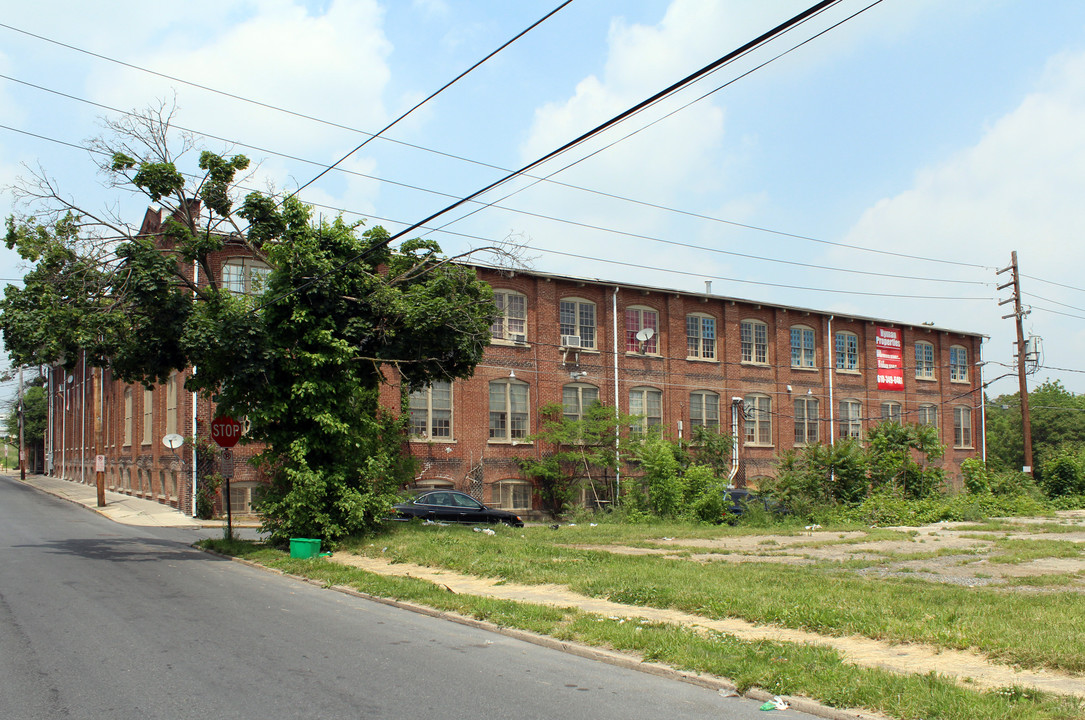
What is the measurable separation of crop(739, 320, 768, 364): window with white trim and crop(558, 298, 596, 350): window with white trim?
9.47 metres

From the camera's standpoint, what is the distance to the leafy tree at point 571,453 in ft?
117

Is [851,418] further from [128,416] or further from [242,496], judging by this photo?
[128,416]

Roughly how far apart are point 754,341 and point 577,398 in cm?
1173

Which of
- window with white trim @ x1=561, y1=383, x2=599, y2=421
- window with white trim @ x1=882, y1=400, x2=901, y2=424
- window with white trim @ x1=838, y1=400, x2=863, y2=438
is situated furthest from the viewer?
window with white trim @ x1=882, y1=400, x2=901, y2=424

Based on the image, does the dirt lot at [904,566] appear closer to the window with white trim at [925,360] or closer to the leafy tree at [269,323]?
the leafy tree at [269,323]

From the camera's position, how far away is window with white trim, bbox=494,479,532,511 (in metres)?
35.4

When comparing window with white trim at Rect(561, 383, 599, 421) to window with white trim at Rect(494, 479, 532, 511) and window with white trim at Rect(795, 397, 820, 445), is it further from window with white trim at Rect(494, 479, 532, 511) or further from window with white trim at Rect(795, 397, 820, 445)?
window with white trim at Rect(795, 397, 820, 445)

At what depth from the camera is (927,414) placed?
5031cm

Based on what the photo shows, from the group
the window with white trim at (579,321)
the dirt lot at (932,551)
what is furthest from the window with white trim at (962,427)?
the dirt lot at (932,551)

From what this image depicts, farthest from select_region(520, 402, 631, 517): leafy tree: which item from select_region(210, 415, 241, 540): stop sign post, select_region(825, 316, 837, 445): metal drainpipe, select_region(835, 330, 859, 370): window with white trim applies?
select_region(210, 415, 241, 540): stop sign post

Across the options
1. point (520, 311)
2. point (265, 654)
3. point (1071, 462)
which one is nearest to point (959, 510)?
point (1071, 462)

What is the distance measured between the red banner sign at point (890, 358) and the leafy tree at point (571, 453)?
19912 millimetres

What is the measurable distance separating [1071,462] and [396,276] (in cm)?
3053

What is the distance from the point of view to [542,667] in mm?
8672
